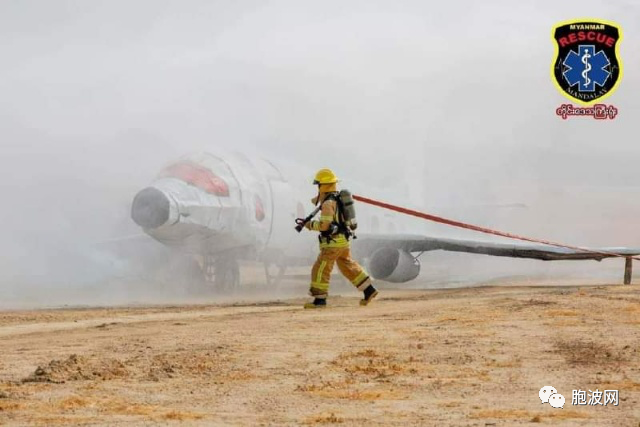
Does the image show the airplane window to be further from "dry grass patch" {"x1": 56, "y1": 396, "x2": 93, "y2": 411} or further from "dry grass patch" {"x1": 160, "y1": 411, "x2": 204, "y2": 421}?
"dry grass patch" {"x1": 160, "y1": 411, "x2": 204, "y2": 421}

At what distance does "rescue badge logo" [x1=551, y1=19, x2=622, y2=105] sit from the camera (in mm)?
23906

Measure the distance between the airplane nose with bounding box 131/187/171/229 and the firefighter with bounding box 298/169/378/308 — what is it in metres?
3.29

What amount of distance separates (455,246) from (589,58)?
5389 millimetres

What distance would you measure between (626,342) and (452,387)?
310 centimetres

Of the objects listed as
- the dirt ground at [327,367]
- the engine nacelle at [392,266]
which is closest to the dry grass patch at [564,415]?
the dirt ground at [327,367]

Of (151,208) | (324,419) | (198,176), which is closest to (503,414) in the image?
(324,419)

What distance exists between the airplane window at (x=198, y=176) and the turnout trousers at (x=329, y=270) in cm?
425

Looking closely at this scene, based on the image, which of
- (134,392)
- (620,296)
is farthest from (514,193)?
(134,392)

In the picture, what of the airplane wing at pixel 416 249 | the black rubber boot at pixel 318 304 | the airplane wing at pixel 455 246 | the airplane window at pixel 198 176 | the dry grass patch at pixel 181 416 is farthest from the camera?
the airplane wing at pixel 455 246

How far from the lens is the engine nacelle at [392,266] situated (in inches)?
952

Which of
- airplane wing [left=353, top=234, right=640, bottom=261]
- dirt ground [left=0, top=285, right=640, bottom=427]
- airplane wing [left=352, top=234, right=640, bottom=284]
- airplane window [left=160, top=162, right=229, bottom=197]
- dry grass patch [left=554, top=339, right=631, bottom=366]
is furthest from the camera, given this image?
airplane wing [left=353, top=234, right=640, bottom=261]

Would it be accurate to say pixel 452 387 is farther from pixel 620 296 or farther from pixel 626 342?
pixel 620 296

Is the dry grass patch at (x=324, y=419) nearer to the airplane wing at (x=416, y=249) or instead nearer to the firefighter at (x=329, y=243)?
the firefighter at (x=329, y=243)

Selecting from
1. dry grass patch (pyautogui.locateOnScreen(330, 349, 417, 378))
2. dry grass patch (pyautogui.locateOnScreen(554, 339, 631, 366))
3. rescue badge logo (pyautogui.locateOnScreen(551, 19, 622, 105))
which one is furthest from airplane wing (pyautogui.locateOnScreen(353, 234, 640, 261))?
dry grass patch (pyautogui.locateOnScreen(330, 349, 417, 378))
